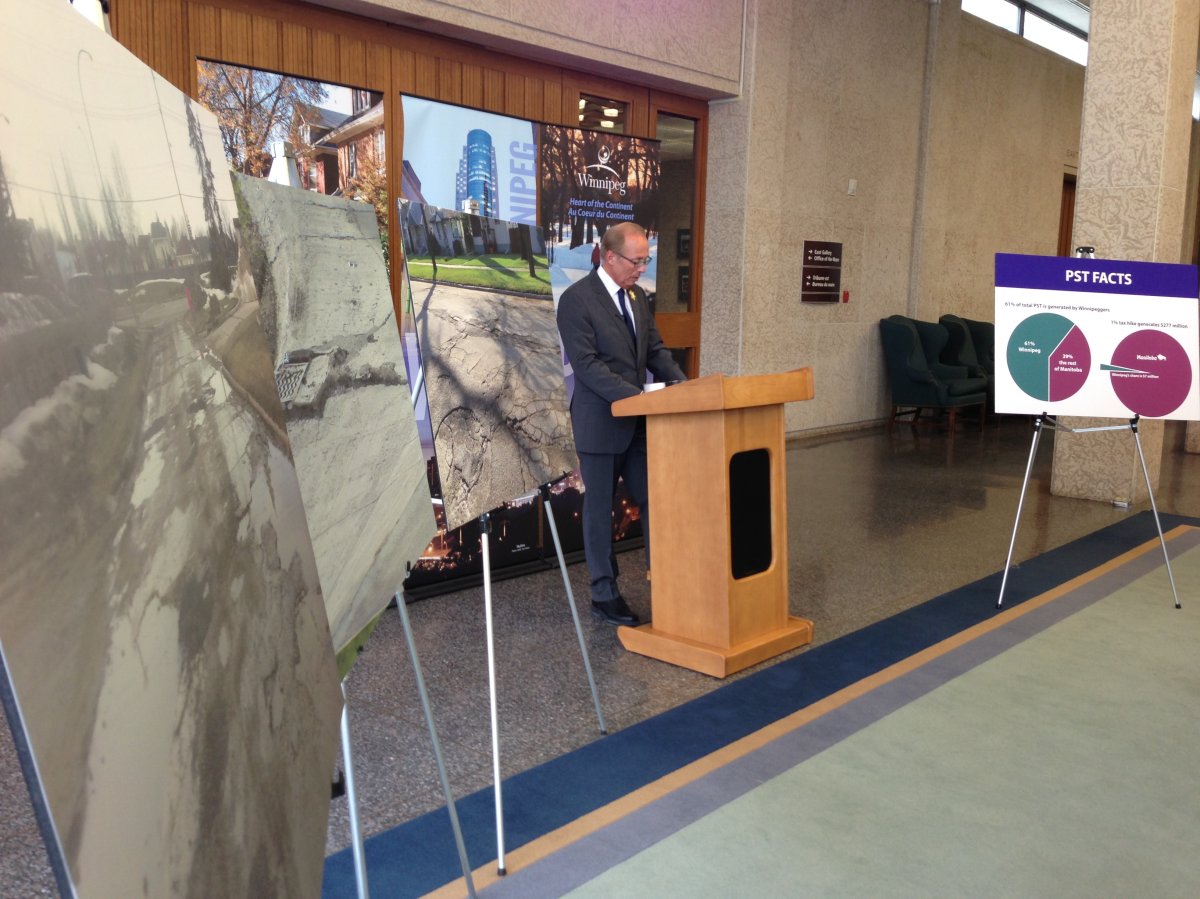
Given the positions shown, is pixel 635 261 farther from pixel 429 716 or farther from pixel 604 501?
pixel 429 716

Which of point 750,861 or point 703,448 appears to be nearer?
point 750,861

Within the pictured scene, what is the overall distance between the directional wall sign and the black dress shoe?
552 cm

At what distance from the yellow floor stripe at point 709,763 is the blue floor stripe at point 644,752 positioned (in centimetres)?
3

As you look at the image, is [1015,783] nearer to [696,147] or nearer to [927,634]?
[927,634]

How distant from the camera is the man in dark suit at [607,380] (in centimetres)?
398

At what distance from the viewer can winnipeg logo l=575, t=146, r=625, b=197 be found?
5.08 m

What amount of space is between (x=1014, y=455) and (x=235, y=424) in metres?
9.27

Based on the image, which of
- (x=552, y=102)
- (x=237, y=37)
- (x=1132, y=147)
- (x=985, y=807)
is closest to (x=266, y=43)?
(x=237, y=37)

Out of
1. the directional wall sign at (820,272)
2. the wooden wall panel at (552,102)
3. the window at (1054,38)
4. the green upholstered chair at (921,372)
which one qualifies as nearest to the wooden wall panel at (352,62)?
the wooden wall panel at (552,102)

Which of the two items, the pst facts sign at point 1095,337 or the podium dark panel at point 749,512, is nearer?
the podium dark panel at point 749,512

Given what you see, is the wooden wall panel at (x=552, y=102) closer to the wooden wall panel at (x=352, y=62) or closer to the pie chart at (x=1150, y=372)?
the wooden wall panel at (x=352, y=62)

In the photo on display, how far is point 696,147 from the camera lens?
7.65 metres

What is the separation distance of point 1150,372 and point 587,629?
2937 millimetres

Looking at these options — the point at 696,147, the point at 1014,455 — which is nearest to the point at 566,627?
the point at 696,147
